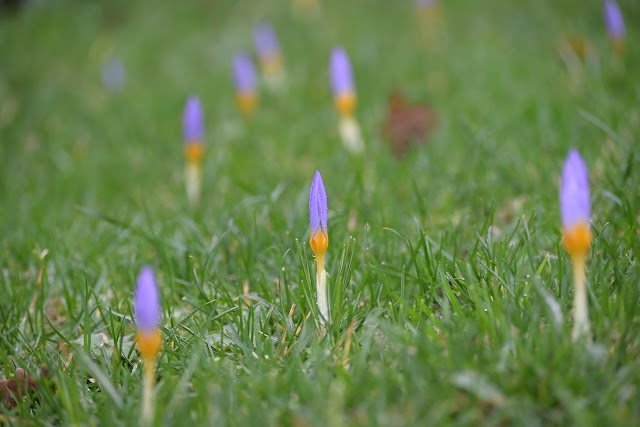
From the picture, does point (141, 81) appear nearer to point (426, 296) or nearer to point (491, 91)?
point (491, 91)

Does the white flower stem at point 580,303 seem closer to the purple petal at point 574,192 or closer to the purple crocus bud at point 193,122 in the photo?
the purple petal at point 574,192

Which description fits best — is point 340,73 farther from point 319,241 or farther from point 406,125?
point 319,241

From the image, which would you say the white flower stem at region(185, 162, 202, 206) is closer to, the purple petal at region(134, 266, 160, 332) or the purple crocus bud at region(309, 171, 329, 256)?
the purple crocus bud at region(309, 171, 329, 256)

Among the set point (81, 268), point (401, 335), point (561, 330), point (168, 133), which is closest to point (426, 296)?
point (401, 335)

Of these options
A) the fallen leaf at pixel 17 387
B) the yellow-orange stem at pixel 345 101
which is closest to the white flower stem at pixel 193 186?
the yellow-orange stem at pixel 345 101

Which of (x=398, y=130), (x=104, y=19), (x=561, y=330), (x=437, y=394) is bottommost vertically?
(x=437, y=394)

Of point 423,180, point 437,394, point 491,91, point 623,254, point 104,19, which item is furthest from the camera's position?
point 104,19
